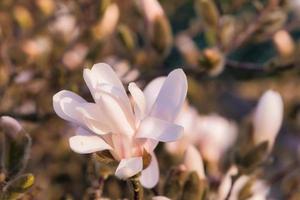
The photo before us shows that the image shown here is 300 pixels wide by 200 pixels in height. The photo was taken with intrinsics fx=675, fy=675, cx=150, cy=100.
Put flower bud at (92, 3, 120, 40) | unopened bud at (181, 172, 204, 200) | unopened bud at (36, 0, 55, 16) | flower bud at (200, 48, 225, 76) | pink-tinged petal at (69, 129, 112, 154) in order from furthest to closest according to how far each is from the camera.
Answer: unopened bud at (36, 0, 55, 16), flower bud at (92, 3, 120, 40), flower bud at (200, 48, 225, 76), unopened bud at (181, 172, 204, 200), pink-tinged petal at (69, 129, 112, 154)

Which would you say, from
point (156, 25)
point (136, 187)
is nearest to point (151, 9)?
point (156, 25)

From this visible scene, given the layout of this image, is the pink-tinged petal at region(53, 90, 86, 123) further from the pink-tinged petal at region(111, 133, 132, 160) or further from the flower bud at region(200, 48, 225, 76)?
the flower bud at region(200, 48, 225, 76)

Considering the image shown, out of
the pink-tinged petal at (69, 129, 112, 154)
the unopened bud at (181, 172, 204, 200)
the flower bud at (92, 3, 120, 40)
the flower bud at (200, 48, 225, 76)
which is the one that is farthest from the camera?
the flower bud at (92, 3, 120, 40)

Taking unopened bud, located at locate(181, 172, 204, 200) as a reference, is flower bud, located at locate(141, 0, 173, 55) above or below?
above

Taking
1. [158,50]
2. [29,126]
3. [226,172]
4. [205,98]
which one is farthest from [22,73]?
[205,98]

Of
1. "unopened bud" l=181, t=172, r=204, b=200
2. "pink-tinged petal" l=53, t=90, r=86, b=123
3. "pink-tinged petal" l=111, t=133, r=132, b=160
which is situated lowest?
"unopened bud" l=181, t=172, r=204, b=200

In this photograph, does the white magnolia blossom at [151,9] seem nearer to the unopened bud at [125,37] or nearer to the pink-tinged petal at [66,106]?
the unopened bud at [125,37]

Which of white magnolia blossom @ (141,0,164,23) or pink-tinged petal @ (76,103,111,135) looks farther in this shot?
white magnolia blossom @ (141,0,164,23)

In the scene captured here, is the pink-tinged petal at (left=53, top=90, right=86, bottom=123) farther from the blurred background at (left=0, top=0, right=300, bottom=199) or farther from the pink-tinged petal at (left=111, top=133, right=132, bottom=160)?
the blurred background at (left=0, top=0, right=300, bottom=199)

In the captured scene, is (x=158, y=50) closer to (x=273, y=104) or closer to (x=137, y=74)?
(x=137, y=74)

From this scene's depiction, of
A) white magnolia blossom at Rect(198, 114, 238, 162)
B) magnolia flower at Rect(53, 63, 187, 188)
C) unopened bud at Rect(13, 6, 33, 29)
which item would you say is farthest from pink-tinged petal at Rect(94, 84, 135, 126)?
unopened bud at Rect(13, 6, 33, 29)
